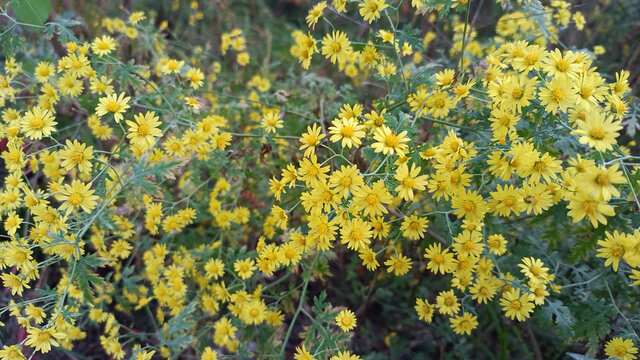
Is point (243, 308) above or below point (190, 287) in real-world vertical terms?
above

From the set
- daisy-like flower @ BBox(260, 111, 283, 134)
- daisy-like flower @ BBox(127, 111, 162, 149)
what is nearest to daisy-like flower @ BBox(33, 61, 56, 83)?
daisy-like flower @ BBox(127, 111, 162, 149)

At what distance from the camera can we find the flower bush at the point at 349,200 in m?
1.51

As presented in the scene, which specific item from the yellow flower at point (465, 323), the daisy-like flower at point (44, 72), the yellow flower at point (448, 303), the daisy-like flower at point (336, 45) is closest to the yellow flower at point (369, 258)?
the yellow flower at point (448, 303)

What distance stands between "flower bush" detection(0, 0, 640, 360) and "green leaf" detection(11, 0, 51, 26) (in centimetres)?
2

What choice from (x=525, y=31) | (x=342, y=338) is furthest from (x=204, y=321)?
(x=525, y=31)

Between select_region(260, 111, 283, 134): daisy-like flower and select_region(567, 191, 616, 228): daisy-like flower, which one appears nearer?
select_region(567, 191, 616, 228): daisy-like flower

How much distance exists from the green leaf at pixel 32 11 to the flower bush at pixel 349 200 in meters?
0.02

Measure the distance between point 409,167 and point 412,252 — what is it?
829 millimetres

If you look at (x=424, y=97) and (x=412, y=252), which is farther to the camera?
(x=412, y=252)

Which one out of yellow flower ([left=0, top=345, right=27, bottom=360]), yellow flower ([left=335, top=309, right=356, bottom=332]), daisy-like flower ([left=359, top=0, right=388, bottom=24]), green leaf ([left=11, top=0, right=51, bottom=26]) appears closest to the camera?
yellow flower ([left=0, top=345, right=27, bottom=360])

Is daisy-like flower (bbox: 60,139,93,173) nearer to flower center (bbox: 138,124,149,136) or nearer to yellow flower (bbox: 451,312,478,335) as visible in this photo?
flower center (bbox: 138,124,149,136)

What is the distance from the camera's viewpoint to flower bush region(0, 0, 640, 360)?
151 cm

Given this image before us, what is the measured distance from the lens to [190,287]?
249cm

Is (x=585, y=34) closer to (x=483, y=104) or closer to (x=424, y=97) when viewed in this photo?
(x=483, y=104)
